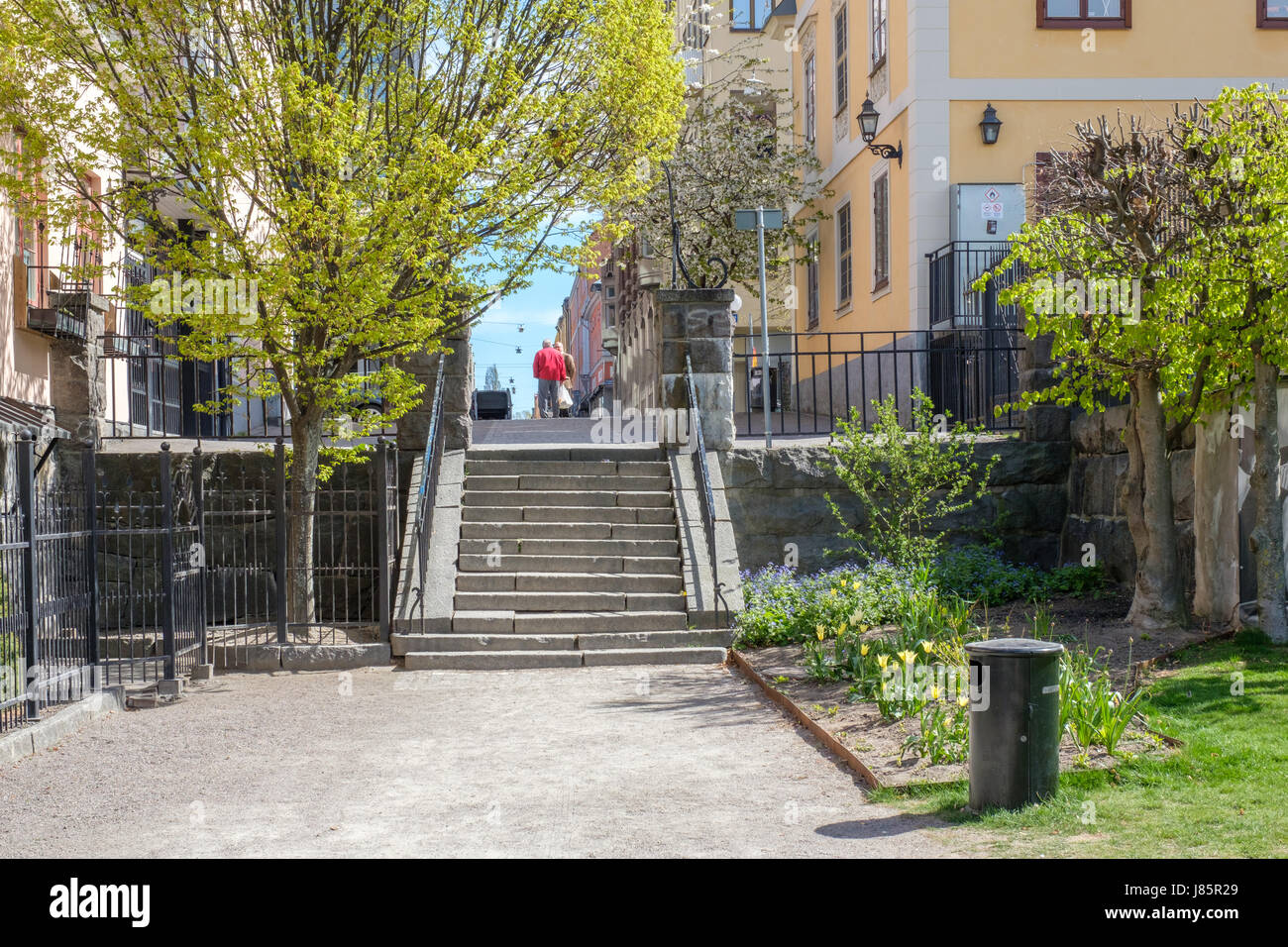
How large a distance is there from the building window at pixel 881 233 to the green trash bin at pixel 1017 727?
584 inches

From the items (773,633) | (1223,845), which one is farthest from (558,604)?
(1223,845)

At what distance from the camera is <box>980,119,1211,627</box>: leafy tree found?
948 cm

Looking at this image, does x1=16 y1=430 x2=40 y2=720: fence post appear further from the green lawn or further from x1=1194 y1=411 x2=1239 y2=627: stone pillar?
x1=1194 y1=411 x2=1239 y2=627: stone pillar

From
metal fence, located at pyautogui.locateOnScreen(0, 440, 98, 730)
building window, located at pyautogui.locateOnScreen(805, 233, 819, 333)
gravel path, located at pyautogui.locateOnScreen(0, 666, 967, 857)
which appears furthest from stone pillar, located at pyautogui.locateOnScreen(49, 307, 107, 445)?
building window, located at pyautogui.locateOnScreen(805, 233, 819, 333)

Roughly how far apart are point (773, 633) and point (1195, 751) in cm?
488

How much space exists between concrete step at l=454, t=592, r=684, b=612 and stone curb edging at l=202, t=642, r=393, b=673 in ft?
2.98

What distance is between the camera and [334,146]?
10.7 meters

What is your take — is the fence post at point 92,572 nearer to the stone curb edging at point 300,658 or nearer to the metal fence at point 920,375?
the stone curb edging at point 300,658

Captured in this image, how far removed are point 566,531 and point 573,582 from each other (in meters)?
0.88

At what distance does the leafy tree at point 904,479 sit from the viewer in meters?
12.6

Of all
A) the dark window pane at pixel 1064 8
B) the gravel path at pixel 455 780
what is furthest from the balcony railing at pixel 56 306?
the dark window pane at pixel 1064 8

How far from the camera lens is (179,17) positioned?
11.3 metres

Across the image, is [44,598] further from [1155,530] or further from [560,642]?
[1155,530]

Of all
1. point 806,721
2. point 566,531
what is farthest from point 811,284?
point 806,721
